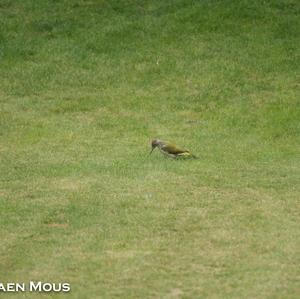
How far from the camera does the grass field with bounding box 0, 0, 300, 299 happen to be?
9680 mm

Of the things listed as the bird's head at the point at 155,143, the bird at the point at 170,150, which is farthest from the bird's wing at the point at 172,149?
the bird's head at the point at 155,143

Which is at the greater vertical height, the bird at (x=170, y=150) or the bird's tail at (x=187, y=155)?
the bird at (x=170, y=150)

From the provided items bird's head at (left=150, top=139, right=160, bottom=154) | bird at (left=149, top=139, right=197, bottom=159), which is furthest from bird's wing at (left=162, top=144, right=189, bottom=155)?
bird's head at (left=150, top=139, right=160, bottom=154)

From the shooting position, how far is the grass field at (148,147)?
9.68 m

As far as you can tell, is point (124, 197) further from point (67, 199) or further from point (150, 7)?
point (150, 7)

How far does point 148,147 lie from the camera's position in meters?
15.0

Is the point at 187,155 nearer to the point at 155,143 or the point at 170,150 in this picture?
the point at 170,150

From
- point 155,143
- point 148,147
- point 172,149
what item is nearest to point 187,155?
point 172,149

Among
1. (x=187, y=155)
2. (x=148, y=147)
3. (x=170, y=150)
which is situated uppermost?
(x=170, y=150)

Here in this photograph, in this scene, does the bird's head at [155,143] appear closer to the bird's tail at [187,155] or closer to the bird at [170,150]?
the bird at [170,150]

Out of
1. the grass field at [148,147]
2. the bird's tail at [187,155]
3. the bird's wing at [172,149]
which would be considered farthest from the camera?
the bird's tail at [187,155]

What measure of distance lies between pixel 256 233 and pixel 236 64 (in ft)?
30.6

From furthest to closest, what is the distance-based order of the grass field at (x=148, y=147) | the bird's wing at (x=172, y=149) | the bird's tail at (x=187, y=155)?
1. the bird's tail at (x=187, y=155)
2. the bird's wing at (x=172, y=149)
3. the grass field at (x=148, y=147)

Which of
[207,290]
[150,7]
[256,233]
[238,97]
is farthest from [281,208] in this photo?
[150,7]
